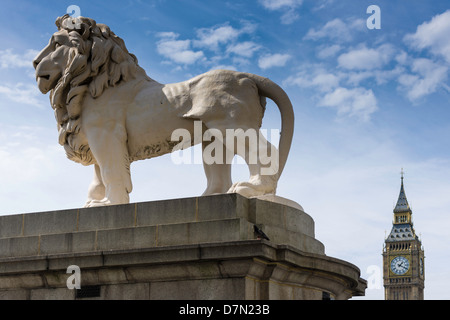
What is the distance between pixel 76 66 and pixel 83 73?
0.16m

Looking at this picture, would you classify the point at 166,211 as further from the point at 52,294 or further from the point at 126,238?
the point at 52,294

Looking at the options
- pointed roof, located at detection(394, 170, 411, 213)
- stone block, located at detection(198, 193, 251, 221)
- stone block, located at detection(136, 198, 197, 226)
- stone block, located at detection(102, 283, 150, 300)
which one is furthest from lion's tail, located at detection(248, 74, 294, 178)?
pointed roof, located at detection(394, 170, 411, 213)

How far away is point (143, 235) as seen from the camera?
387 inches

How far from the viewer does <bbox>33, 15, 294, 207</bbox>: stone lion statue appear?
10.9 meters

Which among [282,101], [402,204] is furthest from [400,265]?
[282,101]

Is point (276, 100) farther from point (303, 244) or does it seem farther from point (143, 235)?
point (143, 235)

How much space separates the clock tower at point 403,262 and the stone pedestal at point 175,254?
149 meters

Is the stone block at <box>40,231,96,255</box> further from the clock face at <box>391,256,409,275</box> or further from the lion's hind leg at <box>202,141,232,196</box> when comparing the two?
the clock face at <box>391,256,409,275</box>

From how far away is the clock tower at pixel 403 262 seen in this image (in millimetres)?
154375

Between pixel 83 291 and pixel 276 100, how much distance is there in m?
4.06

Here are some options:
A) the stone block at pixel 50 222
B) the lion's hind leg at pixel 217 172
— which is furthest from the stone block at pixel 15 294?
the lion's hind leg at pixel 217 172

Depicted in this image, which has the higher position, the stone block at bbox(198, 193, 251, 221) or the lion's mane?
the lion's mane
